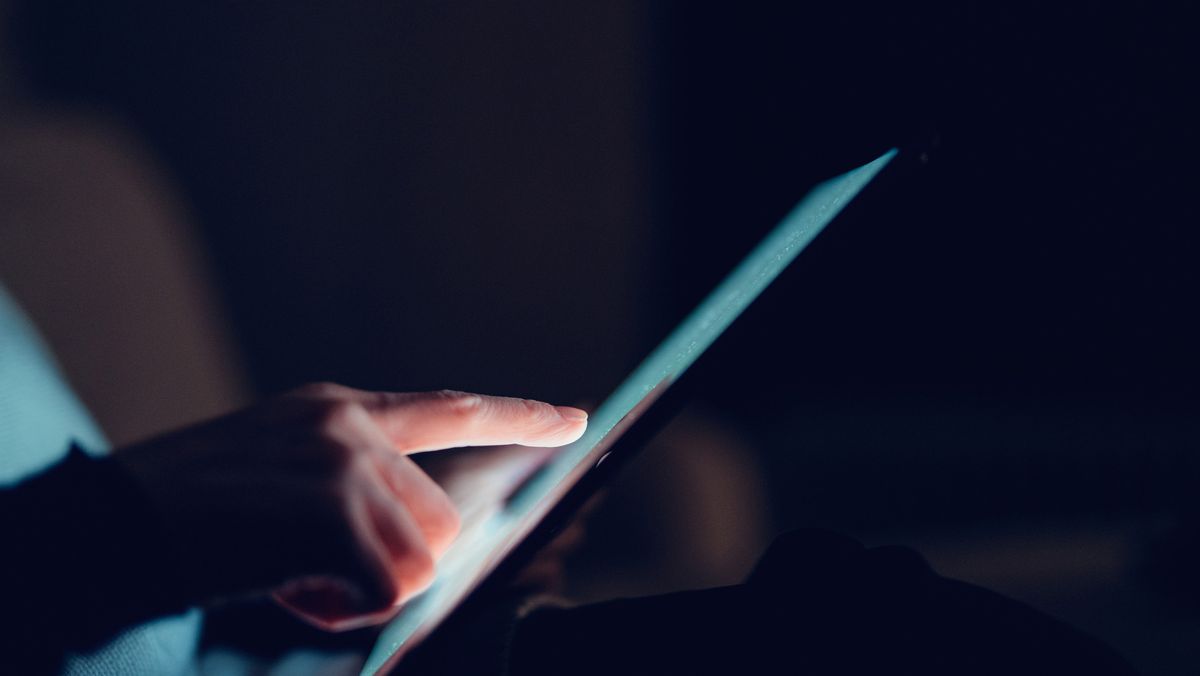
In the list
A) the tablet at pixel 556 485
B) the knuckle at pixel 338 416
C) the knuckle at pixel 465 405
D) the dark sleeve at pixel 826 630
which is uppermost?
the knuckle at pixel 338 416

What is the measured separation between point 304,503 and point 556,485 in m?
0.13

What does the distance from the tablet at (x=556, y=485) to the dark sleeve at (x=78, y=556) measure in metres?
0.13

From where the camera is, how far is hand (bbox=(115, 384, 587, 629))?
34cm

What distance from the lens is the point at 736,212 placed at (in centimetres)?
136

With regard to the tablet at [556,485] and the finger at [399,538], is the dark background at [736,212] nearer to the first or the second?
the tablet at [556,485]

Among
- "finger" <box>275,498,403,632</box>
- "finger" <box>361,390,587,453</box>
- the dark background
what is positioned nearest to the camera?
"finger" <box>275,498,403,632</box>

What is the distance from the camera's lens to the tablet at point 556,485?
1.18 ft

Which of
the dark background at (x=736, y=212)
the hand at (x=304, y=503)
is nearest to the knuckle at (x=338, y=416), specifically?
the hand at (x=304, y=503)

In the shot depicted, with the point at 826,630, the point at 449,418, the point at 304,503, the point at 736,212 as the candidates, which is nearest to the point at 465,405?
the point at 449,418

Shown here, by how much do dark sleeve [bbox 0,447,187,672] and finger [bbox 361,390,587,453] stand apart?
0.43ft

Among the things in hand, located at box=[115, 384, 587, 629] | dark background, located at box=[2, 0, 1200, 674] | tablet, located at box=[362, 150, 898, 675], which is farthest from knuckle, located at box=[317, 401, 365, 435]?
dark background, located at box=[2, 0, 1200, 674]

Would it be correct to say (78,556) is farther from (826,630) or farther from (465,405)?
(826,630)

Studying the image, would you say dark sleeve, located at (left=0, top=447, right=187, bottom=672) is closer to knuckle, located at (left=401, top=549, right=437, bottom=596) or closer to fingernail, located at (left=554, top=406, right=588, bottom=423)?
knuckle, located at (left=401, top=549, right=437, bottom=596)

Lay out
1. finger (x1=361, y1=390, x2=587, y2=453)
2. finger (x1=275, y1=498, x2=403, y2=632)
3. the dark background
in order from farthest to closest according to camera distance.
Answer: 1. the dark background
2. finger (x1=361, y1=390, x2=587, y2=453)
3. finger (x1=275, y1=498, x2=403, y2=632)
